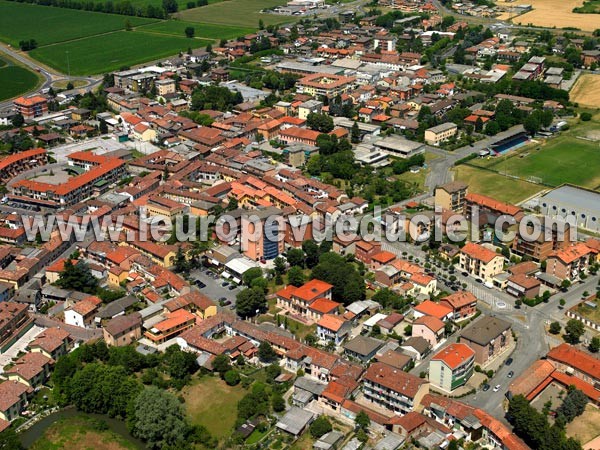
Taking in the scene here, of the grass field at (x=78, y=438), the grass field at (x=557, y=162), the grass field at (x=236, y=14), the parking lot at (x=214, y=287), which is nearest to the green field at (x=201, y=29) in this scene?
the grass field at (x=236, y=14)

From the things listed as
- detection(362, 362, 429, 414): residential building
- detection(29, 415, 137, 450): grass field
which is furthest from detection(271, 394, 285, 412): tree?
detection(29, 415, 137, 450): grass field

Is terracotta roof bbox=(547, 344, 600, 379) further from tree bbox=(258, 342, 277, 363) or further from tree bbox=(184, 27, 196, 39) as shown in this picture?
tree bbox=(184, 27, 196, 39)

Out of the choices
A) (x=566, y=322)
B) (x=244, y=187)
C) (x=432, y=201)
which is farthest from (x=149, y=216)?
(x=566, y=322)

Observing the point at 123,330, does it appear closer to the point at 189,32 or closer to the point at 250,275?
the point at 250,275

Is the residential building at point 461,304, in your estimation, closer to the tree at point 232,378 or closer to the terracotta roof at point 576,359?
the terracotta roof at point 576,359

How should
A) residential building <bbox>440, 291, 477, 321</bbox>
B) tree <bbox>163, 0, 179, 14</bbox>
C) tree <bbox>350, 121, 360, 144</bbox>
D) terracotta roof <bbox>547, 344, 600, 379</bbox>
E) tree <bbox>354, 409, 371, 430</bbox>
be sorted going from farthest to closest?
1. tree <bbox>163, 0, 179, 14</bbox>
2. tree <bbox>350, 121, 360, 144</bbox>
3. residential building <bbox>440, 291, 477, 321</bbox>
4. terracotta roof <bbox>547, 344, 600, 379</bbox>
5. tree <bbox>354, 409, 371, 430</bbox>

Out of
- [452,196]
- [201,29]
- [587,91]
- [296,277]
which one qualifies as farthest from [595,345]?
[201,29]
